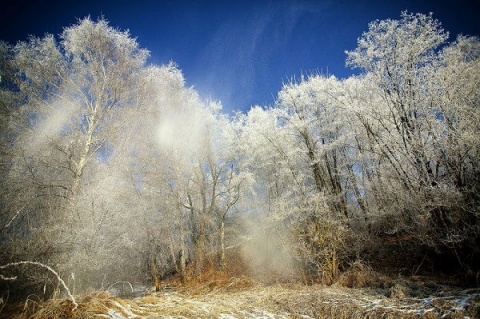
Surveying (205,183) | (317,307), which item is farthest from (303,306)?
(205,183)

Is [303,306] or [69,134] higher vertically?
[69,134]

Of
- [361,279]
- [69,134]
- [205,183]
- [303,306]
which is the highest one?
[69,134]

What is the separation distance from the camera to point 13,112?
26.2 feet

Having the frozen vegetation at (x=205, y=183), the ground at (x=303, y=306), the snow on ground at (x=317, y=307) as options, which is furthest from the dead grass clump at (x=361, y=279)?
the snow on ground at (x=317, y=307)

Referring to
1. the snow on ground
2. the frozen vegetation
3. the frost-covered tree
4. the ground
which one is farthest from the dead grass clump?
the frost-covered tree

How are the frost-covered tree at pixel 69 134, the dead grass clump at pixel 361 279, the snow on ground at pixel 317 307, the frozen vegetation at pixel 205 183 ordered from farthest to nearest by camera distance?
the dead grass clump at pixel 361 279, the frost-covered tree at pixel 69 134, the frozen vegetation at pixel 205 183, the snow on ground at pixel 317 307

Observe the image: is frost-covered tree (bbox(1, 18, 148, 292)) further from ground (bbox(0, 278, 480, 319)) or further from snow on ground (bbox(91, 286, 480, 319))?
snow on ground (bbox(91, 286, 480, 319))

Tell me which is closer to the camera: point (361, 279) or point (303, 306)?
point (303, 306)

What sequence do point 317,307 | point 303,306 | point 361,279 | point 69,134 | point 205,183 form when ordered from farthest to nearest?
point 205,183 → point 69,134 → point 361,279 → point 303,306 → point 317,307

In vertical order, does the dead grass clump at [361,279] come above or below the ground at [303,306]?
below

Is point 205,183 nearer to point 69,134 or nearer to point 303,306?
point 69,134

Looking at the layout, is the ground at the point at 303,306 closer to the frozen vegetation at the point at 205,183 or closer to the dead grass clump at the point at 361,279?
the frozen vegetation at the point at 205,183

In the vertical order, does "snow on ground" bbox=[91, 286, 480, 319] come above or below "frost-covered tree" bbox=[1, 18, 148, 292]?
below

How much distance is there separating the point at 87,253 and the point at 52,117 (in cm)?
571
